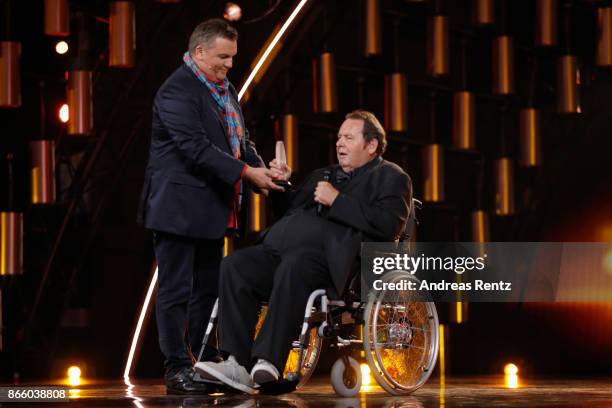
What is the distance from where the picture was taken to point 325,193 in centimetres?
319

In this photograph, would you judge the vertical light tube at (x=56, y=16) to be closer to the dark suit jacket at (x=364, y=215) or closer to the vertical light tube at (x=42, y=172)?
the vertical light tube at (x=42, y=172)

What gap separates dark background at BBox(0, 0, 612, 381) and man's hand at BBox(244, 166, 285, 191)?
209 centimetres

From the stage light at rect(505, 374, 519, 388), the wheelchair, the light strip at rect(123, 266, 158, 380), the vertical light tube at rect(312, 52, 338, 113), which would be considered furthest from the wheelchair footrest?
the vertical light tube at rect(312, 52, 338, 113)

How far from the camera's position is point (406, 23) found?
7.09 meters

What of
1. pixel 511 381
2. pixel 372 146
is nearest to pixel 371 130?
pixel 372 146

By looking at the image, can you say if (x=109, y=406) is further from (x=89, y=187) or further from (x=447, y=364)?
(x=447, y=364)

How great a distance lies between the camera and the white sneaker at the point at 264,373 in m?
2.88

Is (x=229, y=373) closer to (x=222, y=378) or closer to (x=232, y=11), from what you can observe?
(x=222, y=378)

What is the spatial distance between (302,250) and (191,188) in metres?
0.39

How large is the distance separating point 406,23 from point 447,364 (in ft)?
7.29

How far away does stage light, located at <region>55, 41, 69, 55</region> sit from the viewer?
18.1 ft

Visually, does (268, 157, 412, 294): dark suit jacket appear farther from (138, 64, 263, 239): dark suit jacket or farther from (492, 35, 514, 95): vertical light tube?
(492, 35, 514, 95): vertical light tube

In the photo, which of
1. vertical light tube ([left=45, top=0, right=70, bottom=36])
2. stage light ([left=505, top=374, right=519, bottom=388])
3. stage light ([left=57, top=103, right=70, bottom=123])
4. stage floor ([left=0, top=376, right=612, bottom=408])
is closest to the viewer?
stage floor ([left=0, top=376, right=612, bottom=408])

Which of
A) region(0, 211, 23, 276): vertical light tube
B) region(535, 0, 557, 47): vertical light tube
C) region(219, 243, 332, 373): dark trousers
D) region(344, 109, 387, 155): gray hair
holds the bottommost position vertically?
region(219, 243, 332, 373): dark trousers
